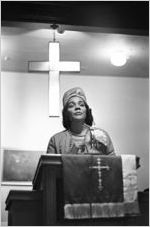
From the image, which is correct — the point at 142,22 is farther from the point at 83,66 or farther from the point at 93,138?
the point at 83,66

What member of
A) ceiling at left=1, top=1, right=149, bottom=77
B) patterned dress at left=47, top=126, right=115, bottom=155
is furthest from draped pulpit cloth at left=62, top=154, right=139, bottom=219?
ceiling at left=1, top=1, right=149, bottom=77

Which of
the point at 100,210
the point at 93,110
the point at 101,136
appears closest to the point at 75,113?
the point at 101,136

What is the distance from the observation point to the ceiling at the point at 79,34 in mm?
4598

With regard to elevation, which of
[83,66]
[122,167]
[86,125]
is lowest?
[122,167]

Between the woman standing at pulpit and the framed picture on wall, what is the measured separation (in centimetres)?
245

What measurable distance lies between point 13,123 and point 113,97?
178 cm

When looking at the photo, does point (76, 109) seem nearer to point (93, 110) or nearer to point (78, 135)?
point (78, 135)

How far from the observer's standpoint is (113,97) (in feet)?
25.7

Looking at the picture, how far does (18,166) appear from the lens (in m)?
7.21

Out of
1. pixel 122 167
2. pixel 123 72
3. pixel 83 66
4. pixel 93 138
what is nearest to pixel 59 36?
pixel 83 66

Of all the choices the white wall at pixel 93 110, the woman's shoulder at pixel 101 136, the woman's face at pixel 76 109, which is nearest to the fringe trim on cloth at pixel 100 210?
the woman's shoulder at pixel 101 136

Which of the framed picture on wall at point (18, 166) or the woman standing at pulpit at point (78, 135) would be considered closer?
the woman standing at pulpit at point (78, 135)

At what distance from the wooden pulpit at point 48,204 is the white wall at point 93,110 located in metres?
3.45

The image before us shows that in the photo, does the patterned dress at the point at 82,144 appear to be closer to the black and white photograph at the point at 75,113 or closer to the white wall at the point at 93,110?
the black and white photograph at the point at 75,113
